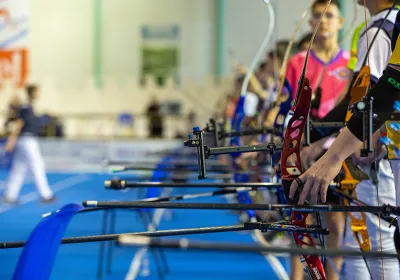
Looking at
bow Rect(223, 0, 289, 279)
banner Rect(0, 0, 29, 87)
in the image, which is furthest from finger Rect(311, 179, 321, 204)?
banner Rect(0, 0, 29, 87)

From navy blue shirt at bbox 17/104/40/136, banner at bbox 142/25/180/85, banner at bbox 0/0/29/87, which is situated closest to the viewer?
navy blue shirt at bbox 17/104/40/136

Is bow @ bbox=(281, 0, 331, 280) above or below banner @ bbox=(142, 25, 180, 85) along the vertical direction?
below

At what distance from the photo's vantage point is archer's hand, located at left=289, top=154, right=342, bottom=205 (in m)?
1.82

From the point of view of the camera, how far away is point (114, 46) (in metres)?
21.0

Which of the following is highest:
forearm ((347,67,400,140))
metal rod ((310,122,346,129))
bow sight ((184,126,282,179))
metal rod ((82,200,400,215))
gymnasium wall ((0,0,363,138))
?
gymnasium wall ((0,0,363,138))

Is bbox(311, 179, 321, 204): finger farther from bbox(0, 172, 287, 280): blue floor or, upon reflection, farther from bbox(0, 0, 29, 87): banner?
bbox(0, 0, 29, 87): banner

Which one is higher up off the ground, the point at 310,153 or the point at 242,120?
the point at 242,120

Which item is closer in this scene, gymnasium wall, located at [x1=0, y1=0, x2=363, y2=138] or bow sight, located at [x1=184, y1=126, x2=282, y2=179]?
bow sight, located at [x1=184, y1=126, x2=282, y2=179]

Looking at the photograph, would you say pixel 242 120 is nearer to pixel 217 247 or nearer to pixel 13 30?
pixel 217 247

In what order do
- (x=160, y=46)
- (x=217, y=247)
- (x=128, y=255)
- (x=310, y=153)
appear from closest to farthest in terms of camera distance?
1. (x=217, y=247)
2. (x=310, y=153)
3. (x=128, y=255)
4. (x=160, y=46)

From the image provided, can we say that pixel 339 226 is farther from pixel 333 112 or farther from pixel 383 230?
pixel 333 112

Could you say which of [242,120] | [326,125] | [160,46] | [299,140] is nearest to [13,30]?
[160,46]

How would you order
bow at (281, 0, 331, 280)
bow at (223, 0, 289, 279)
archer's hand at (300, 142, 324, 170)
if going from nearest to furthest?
bow at (281, 0, 331, 280), archer's hand at (300, 142, 324, 170), bow at (223, 0, 289, 279)

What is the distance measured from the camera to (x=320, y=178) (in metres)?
1.82
